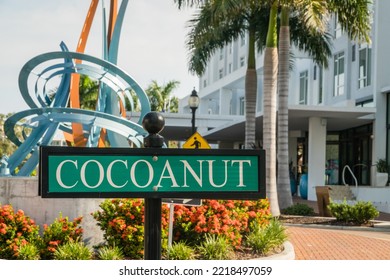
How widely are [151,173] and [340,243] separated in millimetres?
10985

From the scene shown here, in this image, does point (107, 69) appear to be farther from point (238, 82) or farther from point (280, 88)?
point (238, 82)

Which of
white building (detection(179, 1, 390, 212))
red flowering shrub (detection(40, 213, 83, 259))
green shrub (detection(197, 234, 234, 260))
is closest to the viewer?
red flowering shrub (detection(40, 213, 83, 259))

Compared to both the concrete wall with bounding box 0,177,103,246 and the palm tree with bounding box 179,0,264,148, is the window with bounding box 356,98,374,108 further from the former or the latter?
the concrete wall with bounding box 0,177,103,246

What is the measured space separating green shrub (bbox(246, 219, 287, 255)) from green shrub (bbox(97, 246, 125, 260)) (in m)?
2.26

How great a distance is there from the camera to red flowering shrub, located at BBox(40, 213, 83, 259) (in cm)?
893

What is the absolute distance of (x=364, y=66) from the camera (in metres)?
31.8

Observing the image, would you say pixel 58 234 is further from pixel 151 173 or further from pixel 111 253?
pixel 151 173

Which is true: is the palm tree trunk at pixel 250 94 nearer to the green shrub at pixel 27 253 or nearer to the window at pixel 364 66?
the window at pixel 364 66

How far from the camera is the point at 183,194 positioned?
8.36 ft

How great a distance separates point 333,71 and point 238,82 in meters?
9.60

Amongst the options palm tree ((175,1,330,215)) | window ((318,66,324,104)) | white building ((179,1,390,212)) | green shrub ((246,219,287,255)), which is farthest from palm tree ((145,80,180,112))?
green shrub ((246,219,287,255))

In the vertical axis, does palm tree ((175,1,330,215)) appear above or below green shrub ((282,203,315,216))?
above

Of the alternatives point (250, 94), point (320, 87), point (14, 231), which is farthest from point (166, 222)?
point (320, 87)

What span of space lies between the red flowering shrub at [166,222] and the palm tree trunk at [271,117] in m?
7.68
